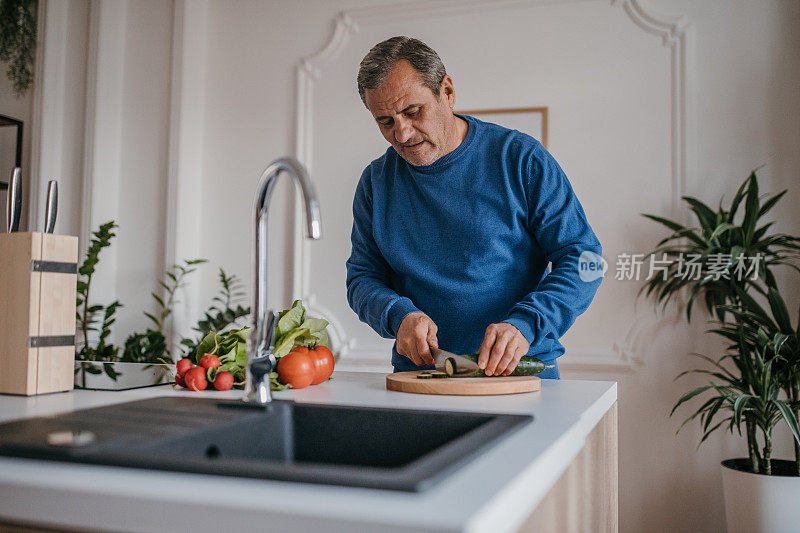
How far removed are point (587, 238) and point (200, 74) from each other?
11.3 feet

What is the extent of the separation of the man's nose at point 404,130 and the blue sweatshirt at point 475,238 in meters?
0.14

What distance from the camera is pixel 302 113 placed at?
4.32m

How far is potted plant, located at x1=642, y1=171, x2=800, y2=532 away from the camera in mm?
2898

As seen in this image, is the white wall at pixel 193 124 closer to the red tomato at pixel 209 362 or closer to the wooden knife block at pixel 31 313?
the red tomato at pixel 209 362

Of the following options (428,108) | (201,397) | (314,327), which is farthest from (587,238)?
(201,397)

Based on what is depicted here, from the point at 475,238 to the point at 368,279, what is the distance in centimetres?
32

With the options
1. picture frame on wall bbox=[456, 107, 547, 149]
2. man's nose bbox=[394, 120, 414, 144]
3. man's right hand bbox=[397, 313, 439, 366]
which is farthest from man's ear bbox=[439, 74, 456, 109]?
picture frame on wall bbox=[456, 107, 547, 149]

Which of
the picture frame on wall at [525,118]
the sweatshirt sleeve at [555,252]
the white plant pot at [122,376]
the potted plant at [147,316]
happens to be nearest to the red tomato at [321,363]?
the white plant pot at [122,376]

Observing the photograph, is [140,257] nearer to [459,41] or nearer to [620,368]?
[459,41]

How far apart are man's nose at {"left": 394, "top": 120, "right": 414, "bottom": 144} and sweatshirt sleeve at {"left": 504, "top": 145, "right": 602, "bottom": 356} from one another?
1.05 ft

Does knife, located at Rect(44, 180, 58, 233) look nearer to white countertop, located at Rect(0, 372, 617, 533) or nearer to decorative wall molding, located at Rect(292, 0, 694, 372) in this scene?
white countertop, located at Rect(0, 372, 617, 533)

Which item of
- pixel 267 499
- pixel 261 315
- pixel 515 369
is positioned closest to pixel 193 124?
pixel 515 369

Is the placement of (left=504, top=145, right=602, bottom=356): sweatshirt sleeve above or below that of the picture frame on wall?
below

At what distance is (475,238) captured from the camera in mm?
1876
